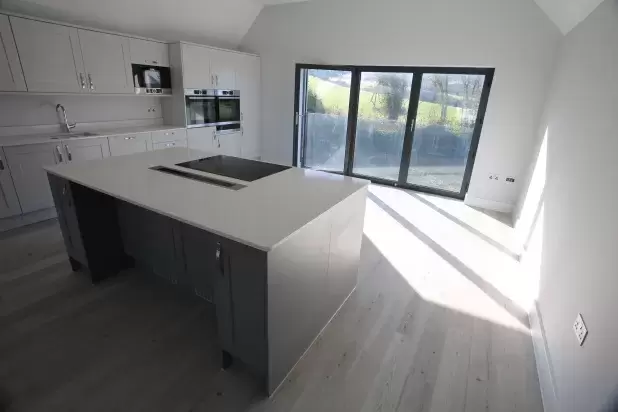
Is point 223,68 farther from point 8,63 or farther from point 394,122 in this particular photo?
point 394,122

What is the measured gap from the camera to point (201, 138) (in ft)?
16.0

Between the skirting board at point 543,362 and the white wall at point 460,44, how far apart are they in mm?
2567

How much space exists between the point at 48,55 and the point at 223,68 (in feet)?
7.38

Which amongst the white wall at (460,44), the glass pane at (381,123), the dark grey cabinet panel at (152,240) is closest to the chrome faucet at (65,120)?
the dark grey cabinet panel at (152,240)

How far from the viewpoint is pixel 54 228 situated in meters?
3.29

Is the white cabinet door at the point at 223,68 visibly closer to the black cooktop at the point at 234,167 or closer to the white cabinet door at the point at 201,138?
the white cabinet door at the point at 201,138

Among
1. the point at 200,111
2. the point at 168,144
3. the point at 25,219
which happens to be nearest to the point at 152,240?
the point at 25,219

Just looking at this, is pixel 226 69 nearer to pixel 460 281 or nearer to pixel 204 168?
pixel 204 168

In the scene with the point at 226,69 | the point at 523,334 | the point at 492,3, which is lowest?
the point at 523,334

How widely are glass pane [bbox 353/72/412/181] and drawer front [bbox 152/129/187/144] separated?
2800mm

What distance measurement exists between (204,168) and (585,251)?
2.34 m

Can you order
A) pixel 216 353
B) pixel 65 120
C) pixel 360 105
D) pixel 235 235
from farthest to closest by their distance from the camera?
pixel 360 105 → pixel 65 120 → pixel 216 353 → pixel 235 235

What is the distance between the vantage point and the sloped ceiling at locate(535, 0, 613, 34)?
8.43ft

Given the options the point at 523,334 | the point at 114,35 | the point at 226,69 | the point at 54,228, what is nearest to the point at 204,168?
the point at 54,228
